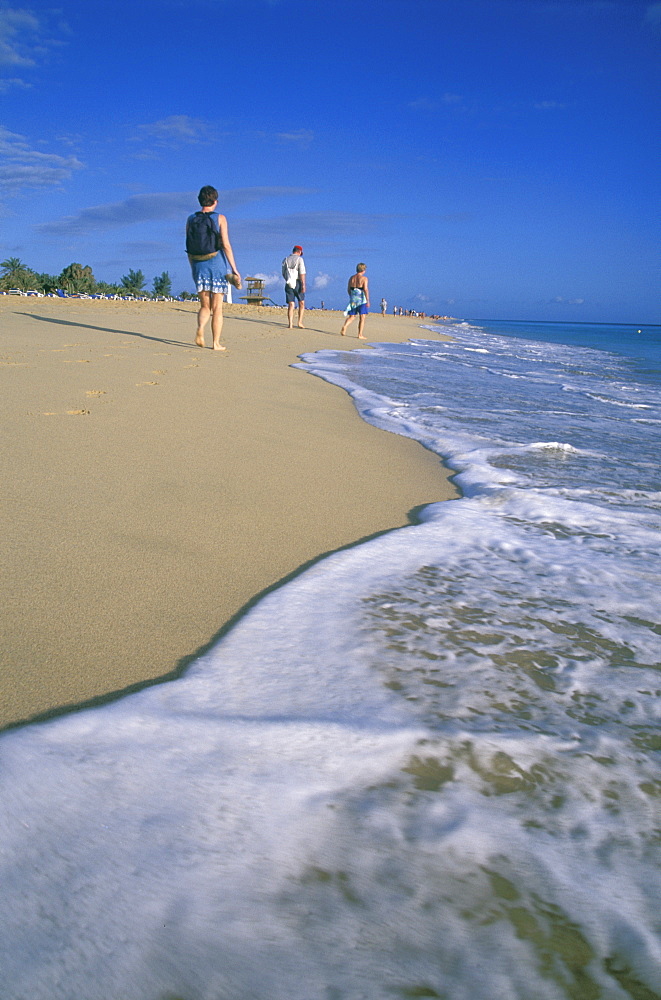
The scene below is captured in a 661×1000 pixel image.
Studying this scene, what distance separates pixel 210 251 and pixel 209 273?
0.23 meters

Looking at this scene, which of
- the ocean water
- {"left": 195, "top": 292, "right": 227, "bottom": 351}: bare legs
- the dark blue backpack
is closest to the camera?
the ocean water

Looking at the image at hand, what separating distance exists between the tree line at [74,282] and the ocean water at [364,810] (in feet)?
141

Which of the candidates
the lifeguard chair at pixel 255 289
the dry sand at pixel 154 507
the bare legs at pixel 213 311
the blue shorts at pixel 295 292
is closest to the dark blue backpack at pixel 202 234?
the bare legs at pixel 213 311

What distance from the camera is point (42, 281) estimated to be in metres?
46.7

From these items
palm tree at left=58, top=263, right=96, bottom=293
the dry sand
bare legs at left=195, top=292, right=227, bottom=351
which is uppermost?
palm tree at left=58, top=263, right=96, bottom=293

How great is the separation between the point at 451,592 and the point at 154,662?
83cm

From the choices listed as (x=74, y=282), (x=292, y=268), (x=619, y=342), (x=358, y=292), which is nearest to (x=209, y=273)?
(x=292, y=268)

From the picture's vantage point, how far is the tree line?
4047 cm

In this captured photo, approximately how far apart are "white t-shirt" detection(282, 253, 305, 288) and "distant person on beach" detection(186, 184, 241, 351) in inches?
193

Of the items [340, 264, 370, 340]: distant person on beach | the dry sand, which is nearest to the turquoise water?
[340, 264, 370, 340]: distant person on beach

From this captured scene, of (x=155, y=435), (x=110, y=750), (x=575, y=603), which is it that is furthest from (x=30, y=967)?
(x=155, y=435)

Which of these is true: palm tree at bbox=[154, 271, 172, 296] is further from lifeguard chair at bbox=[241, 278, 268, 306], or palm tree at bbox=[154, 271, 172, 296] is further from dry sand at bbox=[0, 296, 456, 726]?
dry sand at bbox=[0, 296, 456, 726]

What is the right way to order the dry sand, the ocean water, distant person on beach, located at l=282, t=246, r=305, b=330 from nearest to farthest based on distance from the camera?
the ocean water
the dry sand
distant person on beach, located at l=282, t=246, r=305, b=330

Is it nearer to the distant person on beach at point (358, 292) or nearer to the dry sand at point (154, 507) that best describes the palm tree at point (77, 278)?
the distant person on beach at point (358, 292)
